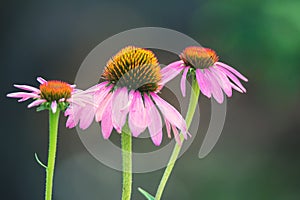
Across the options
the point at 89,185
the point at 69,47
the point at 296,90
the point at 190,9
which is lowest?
the point at 89,185

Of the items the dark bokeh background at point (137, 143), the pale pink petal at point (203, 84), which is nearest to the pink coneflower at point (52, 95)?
the pale pink petal at point (203, 84)

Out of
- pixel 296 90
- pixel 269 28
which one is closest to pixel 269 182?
pixel 296 90

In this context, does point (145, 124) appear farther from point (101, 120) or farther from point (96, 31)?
point (96, 31)

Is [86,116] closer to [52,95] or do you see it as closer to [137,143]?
[52,95]

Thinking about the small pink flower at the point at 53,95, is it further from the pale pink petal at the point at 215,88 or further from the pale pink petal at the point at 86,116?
the pale pink petal at the point at 215,88

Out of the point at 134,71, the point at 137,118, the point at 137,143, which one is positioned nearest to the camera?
the point at 137,118

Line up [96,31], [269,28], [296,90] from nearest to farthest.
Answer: [269,28] < [296,90] < [96,31]

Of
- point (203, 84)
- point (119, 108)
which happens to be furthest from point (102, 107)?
point (203, 84)

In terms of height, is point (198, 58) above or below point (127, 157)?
above
